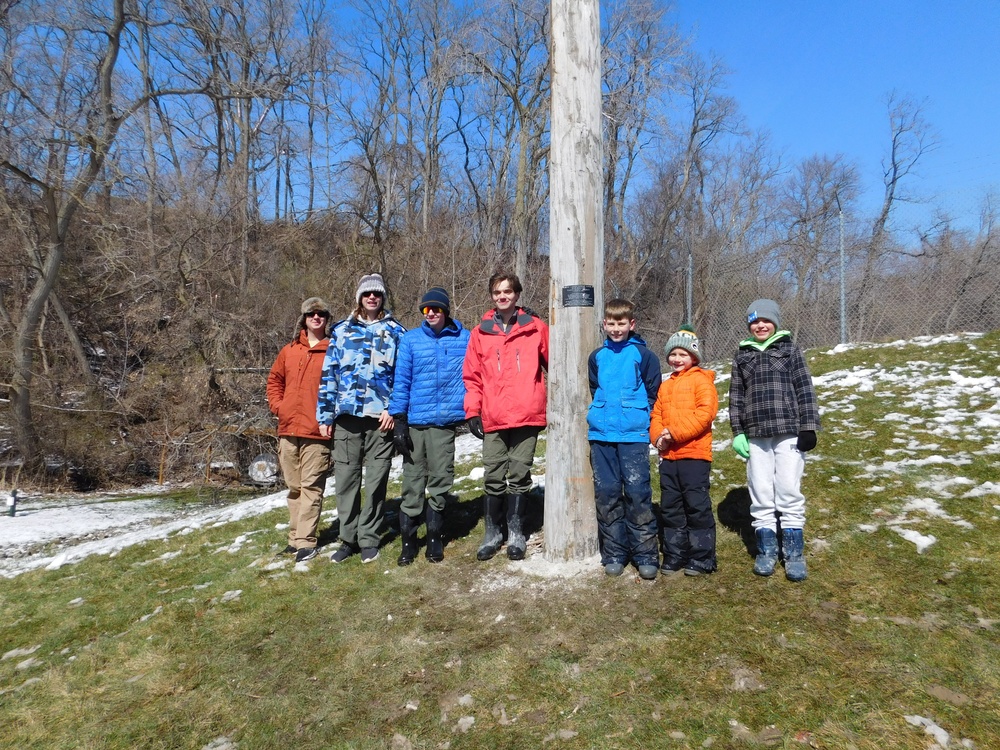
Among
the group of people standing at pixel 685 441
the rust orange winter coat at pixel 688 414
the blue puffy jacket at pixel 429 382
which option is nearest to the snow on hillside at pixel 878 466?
the group of people standing at pixel 685 441

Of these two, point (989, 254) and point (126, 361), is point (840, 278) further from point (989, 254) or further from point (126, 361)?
point (126, 361)

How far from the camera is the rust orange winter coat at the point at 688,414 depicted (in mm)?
3771

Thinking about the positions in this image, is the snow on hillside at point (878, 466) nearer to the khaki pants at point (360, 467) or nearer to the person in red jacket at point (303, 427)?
the person in red jacket at point (303, 427)

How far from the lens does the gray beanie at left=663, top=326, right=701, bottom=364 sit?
3902 mm

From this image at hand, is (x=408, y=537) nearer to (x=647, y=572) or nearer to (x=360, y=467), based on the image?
(x=360, y=467)

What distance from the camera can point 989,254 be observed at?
1052cm

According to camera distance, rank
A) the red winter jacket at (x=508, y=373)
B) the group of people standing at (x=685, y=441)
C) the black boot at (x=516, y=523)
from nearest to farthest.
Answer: the group of people standing at (x=685, y=441)
the red winter jacket at (x=508, y=373)
the black boot at (x=516, y=523)

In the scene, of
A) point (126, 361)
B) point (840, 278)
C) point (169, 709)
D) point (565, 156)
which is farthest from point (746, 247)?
point (126, 361)

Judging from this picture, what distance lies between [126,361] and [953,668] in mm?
18565

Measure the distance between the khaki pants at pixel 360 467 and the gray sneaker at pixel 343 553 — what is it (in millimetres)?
57

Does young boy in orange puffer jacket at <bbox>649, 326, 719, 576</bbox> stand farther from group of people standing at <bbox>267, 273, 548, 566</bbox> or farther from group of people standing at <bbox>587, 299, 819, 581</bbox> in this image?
group of people standing at <bbox>267, 273, 548, 566</bbox>

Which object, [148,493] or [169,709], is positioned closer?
[169,709]

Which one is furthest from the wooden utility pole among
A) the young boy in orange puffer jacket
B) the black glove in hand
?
the black glove in hand

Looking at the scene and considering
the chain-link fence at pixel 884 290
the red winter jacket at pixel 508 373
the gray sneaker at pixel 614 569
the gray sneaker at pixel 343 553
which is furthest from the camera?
the chain-link fence at pixel 884 290
